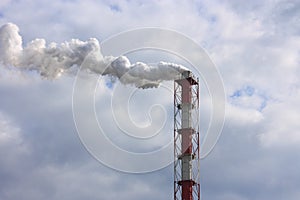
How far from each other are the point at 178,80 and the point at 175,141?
11.1 metres

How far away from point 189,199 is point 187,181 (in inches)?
130

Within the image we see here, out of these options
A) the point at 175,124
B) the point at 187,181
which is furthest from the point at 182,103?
the point at 187,181

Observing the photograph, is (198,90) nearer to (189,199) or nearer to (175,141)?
(175,141)

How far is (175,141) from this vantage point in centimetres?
14212

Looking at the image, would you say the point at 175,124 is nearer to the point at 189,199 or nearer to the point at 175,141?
the point at 175,141

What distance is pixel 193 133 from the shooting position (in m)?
142

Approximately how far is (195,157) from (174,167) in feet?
14.0

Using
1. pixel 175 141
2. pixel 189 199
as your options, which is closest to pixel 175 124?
pixel 175 141

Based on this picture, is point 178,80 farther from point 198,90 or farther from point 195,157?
point 195,157

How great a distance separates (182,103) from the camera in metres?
142

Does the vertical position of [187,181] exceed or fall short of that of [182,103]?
it falls short

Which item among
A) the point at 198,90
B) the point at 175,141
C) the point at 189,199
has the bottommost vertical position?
the point at 189,199

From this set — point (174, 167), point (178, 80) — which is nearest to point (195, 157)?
point (174, 167)

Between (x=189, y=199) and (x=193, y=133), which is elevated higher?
(x=193, y=133)
